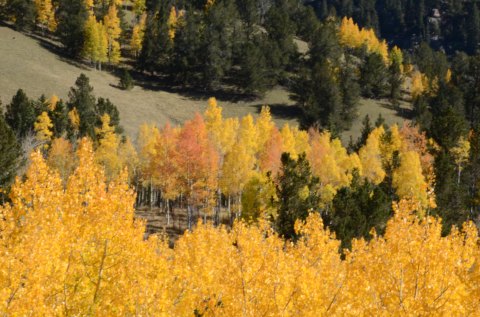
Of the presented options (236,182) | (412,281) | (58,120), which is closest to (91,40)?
(58,120)

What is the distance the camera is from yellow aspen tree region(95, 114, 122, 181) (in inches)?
2237

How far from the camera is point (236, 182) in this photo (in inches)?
1895

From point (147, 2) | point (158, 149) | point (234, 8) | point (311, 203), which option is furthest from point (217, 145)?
point (147, 2)

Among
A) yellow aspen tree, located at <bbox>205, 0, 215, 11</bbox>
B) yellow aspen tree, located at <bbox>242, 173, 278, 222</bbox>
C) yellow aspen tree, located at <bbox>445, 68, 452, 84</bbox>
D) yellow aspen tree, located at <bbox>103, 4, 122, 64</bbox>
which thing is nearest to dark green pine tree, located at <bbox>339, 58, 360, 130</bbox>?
yellow aspen tree, located at <bbox>445, 68, 452, 84</bbox>

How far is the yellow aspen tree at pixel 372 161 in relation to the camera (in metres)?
59.7

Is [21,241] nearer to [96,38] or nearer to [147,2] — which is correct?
[96,38]

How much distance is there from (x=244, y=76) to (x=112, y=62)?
108 feet

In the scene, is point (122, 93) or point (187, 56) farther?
point (187, 56)

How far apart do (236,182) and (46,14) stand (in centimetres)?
9106

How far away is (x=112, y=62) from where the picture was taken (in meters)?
109

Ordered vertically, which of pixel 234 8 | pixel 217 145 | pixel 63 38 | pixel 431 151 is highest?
pixel 234 8

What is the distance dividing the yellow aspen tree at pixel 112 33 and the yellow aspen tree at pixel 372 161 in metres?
68.6

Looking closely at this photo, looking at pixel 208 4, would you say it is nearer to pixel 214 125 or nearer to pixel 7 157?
pixel 214 125

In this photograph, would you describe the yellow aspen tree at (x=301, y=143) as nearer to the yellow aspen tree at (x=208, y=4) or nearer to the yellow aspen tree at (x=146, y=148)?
the yellow aspen tree at (x=146, y=148)
